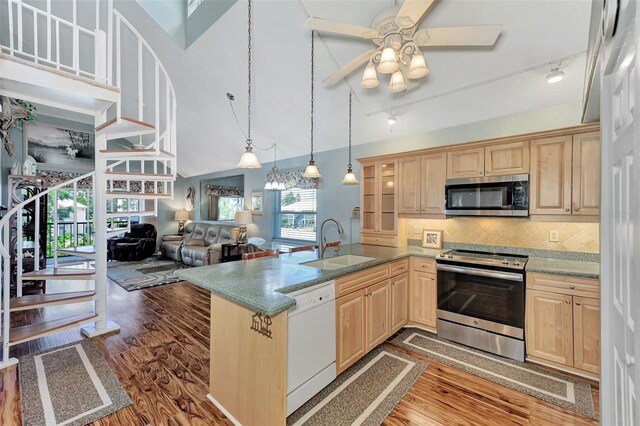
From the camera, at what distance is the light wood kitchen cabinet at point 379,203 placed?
3617mm

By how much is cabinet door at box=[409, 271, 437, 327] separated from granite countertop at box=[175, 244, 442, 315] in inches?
19.2

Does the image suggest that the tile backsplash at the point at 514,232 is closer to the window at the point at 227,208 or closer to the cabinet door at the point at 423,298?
the cabinet door at the point at 423,298

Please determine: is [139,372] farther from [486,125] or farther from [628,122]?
[486,125]

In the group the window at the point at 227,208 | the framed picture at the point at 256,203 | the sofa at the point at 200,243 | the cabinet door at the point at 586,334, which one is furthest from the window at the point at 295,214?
the cabinet door at the point at 586,334

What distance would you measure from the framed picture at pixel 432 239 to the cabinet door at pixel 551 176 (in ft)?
3.33

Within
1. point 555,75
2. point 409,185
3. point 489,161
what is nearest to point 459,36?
point 555,75

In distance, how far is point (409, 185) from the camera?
3475 millimetres

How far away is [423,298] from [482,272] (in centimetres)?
72

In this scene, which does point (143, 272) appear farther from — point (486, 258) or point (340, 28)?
point (486, 258)

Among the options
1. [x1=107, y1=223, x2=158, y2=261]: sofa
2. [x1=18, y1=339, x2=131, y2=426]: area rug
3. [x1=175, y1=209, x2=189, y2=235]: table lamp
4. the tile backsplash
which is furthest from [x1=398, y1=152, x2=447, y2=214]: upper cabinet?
[x1=175, y1=209, x2=189, y2=235]: table lamp

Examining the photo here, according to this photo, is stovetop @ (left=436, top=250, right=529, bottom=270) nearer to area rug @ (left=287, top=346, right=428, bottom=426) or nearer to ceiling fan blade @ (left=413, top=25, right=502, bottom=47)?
area rug @ (left=287, top=346, right=428, bottom=426)

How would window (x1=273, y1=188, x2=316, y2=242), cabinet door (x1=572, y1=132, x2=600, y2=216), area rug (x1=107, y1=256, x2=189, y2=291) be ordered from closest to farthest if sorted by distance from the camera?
cabinet door (x1=572, y1=132, x2=600, y2=216) < area rug (x1=107, y1=256, x2=189, y2=291) < window (x1=273, y1=188, x2=316, y2=242)

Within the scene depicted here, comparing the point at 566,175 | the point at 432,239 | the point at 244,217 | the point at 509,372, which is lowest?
the point at 509,372

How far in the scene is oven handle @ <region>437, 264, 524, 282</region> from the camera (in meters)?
2.48
